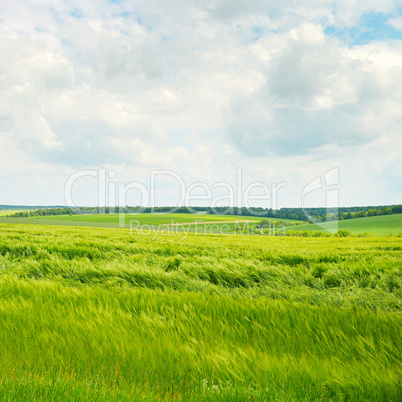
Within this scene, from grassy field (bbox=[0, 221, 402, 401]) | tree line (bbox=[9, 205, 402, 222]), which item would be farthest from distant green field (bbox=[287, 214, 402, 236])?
grassy field (bbox=[0, 221, 402, 401])

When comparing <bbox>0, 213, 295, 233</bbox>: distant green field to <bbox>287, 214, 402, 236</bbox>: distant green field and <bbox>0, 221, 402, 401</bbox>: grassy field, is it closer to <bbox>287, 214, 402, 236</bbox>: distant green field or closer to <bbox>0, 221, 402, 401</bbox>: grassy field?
<bbox>287, 214, 402, 236</bbox>: distant green field

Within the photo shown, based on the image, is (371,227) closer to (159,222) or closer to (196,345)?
(159,222)

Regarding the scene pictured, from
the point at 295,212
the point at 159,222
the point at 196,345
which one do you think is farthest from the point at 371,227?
the point at 196,345

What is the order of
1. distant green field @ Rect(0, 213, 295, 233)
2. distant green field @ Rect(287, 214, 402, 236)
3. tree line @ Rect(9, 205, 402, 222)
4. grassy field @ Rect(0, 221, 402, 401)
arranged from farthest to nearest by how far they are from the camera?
tree line @ Rect(9, 205, 402, 222)
distant green field @ Rect(287, 214, 402, 236)
distant green field @ Rect(0, 213, 295, 233)
grassy field @ Rect(0, 221, 402, 401)

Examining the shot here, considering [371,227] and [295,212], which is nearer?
[371,227]

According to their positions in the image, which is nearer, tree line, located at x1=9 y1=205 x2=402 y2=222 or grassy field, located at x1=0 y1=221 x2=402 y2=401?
grassy field, located at x1=0 y1=221 x2=402 y2=401

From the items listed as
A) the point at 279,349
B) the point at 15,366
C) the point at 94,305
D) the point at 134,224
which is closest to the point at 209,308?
the point at 279,349

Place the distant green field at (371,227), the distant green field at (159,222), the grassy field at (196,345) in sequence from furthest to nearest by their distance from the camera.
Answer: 1. the distant green field at (371,227)
2. the distant green field at (159,222)
3. the grassy field at (196,345)

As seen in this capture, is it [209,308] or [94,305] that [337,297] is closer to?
[209,308]

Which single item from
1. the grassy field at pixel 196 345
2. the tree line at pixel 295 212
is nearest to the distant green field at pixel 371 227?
the tree line at pixel 295 212

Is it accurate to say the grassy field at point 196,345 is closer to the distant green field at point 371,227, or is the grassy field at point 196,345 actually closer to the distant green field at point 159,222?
the distant green field at point 159,222

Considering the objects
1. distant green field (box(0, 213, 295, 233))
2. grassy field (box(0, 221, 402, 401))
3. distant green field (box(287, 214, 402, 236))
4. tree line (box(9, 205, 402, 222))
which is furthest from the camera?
tree line (box(9, 205, 402, 222))

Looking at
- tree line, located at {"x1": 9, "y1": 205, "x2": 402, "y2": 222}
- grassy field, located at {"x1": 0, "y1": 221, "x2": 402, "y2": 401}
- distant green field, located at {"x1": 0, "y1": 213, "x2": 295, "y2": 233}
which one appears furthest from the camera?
tree line, located at {"x1": 9, "y1": 205, "x2": 402, "y2": 222}

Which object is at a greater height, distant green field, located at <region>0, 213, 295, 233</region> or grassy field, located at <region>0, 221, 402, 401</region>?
grassy field, located at <region>0, 221, 402, 401</region>
